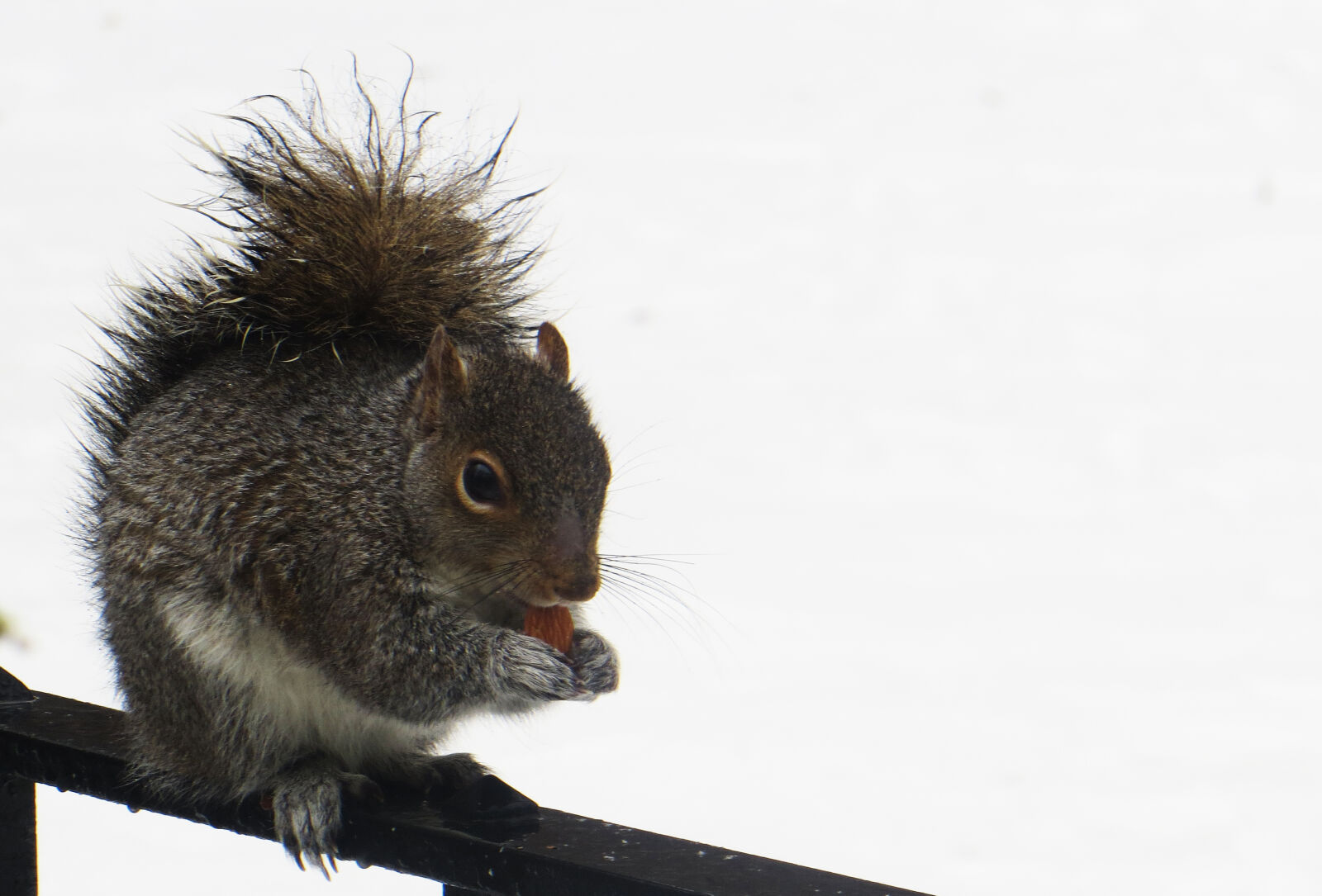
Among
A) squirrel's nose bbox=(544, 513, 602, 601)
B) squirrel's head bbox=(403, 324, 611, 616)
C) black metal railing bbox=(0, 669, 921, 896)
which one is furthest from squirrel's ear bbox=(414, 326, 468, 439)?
black metal railing bbox=(0, 669, 921, 896)

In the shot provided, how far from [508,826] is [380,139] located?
543 millimetres

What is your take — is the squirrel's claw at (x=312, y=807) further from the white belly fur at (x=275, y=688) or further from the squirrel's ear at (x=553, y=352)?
the squirrel's ear at (x=553, y=352)

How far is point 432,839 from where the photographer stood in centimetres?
89

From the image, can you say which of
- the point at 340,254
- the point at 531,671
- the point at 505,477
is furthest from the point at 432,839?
the point at 340,254

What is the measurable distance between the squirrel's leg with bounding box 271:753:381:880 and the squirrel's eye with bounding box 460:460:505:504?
0.82ft

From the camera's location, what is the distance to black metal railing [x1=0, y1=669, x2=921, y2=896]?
785mm

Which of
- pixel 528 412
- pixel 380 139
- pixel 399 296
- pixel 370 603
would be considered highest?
pixel 380 139

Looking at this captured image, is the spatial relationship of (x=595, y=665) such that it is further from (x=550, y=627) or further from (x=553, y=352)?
(x=553, y=352)

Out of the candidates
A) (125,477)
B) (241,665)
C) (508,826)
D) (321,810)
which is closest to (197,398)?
(125,477)

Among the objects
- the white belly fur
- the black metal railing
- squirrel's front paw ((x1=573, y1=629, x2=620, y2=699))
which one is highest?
squirrel's front paw ((x1=573, y1=629, x2=620, y2=699))

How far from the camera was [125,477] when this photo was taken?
110 centimetres

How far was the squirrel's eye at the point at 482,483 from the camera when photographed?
0.93 metres

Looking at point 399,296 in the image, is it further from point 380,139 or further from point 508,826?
point 508,826

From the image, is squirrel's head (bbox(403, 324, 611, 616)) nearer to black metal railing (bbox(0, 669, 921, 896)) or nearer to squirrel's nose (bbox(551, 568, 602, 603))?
squirrel's nose (bbox(551, 568, 602, 603))
